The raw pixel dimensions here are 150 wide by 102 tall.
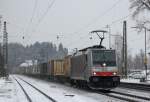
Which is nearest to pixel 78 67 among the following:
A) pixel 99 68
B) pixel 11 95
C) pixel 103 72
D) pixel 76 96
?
pixel 99 68

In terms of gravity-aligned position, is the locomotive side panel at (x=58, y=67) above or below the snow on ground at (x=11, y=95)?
above

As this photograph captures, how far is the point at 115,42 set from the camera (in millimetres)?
106938

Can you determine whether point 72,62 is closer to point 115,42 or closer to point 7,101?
point 7,101

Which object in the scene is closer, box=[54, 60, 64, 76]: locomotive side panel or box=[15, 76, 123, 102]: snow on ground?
box=[15, 76, 123, 102]: snow on ground

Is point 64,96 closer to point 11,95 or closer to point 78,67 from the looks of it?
point 11,95

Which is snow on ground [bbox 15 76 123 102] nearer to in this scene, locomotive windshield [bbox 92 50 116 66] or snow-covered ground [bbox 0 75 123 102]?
snow-covered ground [bbox 0 75 123 102]

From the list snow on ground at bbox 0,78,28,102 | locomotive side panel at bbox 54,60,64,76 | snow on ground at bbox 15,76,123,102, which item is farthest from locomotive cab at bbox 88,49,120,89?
locomotive side panel at bbox 54,60,64,76

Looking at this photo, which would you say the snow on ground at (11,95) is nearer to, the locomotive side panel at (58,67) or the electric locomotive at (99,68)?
the electric locomotive at (99,68)

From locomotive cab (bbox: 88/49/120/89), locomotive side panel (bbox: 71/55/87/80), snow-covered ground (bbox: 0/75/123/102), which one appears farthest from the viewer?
locomotive side panel (bbox: 71/55/87/80)

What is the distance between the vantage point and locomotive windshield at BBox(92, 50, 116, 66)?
31422mm

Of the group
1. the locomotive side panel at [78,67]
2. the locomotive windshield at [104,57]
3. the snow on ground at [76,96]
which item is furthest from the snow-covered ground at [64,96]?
the locomotive windshield at [104,57]

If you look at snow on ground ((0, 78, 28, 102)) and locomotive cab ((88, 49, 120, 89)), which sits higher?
locomotive cab ((88, 49, 120, 89))

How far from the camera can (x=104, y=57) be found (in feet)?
104

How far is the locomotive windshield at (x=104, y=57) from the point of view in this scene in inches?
1237
